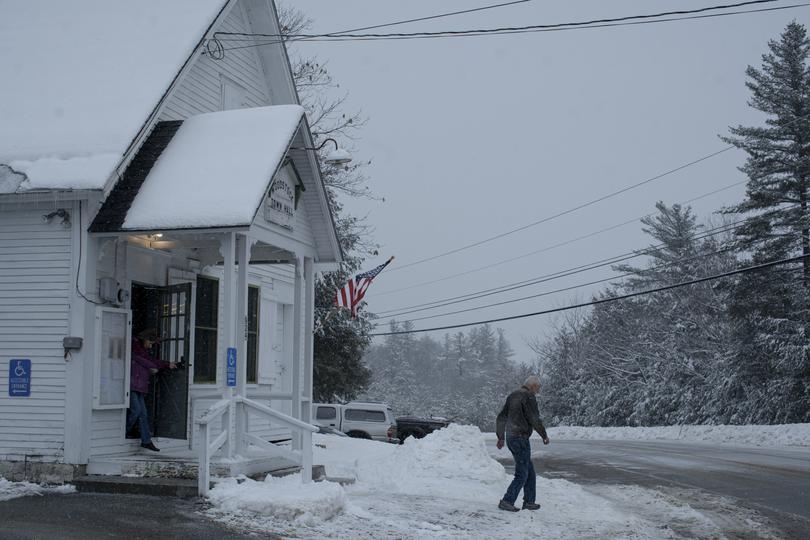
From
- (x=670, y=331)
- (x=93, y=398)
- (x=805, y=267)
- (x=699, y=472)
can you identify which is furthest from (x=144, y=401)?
(x=670, y=331)

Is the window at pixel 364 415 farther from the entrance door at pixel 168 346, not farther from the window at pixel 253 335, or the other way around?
the entrance door at pixel 168 346

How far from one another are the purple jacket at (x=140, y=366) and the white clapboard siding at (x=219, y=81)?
3.68m

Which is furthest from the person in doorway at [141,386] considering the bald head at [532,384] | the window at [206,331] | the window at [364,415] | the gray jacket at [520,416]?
the window at [364,415]

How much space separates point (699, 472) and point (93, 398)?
12072 mm

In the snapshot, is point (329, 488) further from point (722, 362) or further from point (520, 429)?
point (722, 362)

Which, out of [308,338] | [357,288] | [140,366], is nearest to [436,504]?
[308,338]

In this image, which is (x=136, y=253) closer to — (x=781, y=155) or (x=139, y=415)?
(x=139, y=415)

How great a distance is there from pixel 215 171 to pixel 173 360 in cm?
346

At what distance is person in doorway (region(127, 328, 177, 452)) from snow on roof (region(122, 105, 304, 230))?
2201 millimetres

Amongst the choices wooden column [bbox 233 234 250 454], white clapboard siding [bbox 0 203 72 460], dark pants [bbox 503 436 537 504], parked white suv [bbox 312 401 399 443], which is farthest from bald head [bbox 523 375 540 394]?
parked white suv [bbox 312 401 399 443]

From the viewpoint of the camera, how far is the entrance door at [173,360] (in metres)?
13.5

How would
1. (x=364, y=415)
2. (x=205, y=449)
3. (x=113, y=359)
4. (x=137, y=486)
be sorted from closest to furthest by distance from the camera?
1. (x=205, y=449)
2. (x=137, y=486)
3. (x=113, y=359)
4. (x=364, y=415)

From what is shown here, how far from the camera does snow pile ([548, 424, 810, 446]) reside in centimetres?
2917

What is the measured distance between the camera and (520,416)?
12.1m
